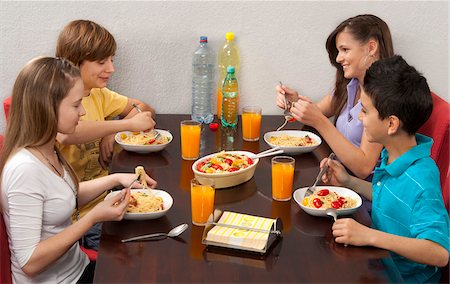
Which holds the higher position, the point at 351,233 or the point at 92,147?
the point at 351,233

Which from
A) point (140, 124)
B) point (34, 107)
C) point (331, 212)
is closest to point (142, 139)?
point (140, 124)

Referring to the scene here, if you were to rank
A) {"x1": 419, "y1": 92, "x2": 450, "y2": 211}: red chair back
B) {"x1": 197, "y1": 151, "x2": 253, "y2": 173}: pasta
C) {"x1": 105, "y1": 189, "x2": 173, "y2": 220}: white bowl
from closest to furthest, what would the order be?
{"x1": 105, "y1": 189, "x2": 173, "y2": 220}: white bowl, {"x1": 197, "y1": 151, "x2": 253, "y2": 173}: pasta, {"x1": 419, "y1": 92, "x2": 450, "y2": 211}: red chair back

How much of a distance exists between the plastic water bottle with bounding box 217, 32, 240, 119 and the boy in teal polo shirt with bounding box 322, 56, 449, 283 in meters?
0.98

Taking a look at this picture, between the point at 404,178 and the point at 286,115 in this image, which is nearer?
the point at 404,178

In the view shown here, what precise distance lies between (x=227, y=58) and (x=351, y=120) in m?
0.68

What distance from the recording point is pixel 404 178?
1.68m

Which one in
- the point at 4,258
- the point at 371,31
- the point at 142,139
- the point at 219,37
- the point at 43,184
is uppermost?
the point at 371,31

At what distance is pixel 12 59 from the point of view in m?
2.69

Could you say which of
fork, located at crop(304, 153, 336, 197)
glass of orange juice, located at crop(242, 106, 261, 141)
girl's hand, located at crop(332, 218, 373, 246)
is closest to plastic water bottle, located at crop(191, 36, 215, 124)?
glass of orange juice, located at crop(242, 106, 261, 141)

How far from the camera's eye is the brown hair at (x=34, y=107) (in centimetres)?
164

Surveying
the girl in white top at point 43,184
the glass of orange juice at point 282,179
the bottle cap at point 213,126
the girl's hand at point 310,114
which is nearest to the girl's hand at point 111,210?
the girl in white top at point 43,184

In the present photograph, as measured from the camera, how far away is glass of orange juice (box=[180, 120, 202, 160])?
209 centimetres

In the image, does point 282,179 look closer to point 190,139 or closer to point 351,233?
point 351,233

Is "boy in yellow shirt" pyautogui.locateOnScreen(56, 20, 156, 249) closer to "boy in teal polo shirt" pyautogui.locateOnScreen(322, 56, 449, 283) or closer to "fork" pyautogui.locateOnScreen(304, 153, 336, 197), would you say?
"fork" pyautogui.locateOnScreen(304, 153, 336, 197)
